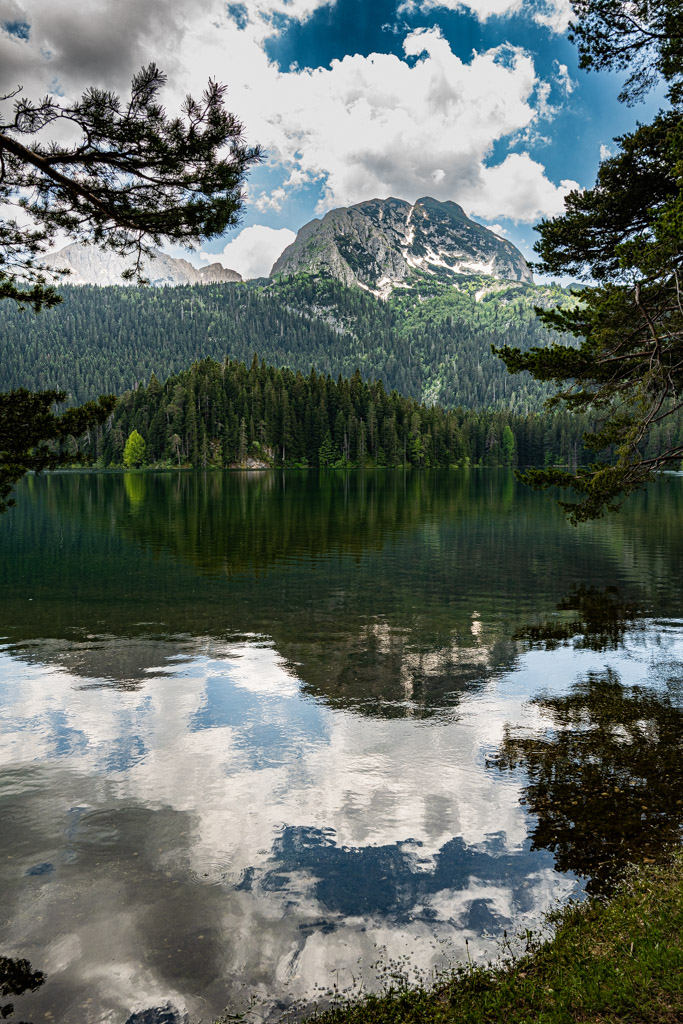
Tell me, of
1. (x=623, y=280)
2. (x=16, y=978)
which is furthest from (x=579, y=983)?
(x=623, y=280)

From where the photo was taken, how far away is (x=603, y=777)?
9688 millimetres

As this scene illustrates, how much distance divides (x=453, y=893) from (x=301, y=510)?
5224 cm

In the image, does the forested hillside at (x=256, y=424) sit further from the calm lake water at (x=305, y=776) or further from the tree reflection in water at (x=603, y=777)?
the tree reflection in water at (x=603, y=777)

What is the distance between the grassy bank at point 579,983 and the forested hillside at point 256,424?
16671 centimetres

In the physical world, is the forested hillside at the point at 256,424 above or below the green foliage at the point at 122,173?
above

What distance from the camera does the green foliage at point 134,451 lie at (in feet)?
545

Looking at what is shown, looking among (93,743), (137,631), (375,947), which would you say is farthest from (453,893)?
(137,631)

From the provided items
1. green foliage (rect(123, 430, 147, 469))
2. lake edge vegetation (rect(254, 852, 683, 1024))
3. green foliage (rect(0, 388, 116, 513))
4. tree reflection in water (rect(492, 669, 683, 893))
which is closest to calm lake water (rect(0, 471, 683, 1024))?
tree reflection in water (rect(492, 669, 683, 893))

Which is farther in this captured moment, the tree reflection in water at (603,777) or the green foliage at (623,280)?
the green foliage at (623,280)

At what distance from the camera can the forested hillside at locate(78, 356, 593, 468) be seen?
554 ft

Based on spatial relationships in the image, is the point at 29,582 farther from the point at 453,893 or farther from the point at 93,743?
the point at 453,893

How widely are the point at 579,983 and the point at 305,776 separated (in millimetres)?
5747

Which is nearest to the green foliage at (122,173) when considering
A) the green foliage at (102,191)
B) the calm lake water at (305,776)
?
the green foliage at (102,191)

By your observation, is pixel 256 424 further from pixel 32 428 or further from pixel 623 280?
pixel 32 428
